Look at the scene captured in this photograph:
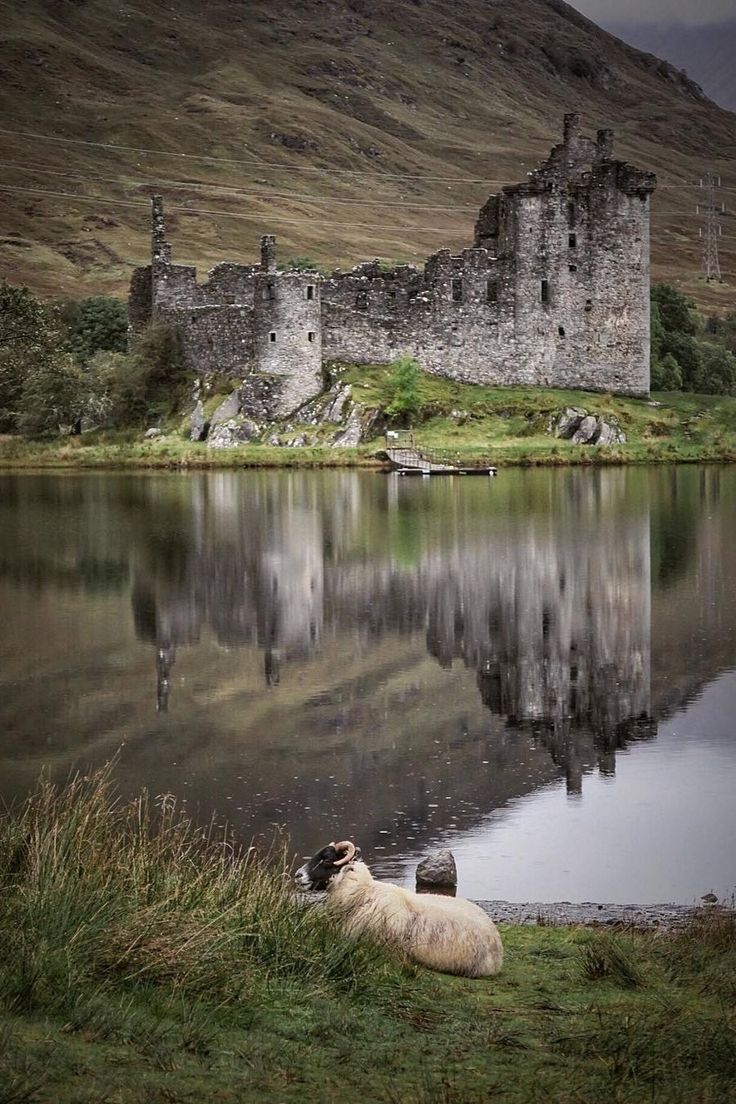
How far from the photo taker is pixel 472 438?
54.4m

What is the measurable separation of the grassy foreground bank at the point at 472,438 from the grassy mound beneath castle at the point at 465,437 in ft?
0.12

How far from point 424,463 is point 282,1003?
146ft

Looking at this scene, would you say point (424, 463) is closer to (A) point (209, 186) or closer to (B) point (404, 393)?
(B) point (404, 393)

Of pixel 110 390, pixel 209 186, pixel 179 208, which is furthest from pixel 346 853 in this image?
pixel 209 186

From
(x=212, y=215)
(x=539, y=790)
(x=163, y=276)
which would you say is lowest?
(x=539, y=790)

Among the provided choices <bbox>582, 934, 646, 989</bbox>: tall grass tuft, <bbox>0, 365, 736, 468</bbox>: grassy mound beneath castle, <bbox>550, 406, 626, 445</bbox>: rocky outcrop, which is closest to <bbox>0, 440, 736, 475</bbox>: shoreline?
<bbox>0, 365, 736, 468</bbox>: grassy mound beneath castle

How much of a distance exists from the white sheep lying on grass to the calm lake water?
6.07ft

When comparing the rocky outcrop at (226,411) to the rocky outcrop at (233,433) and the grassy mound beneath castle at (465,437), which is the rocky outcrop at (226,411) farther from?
the grassy mound beneath castle at (465,437)

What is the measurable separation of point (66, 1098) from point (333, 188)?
603 ft

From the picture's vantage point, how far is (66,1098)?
536 cm

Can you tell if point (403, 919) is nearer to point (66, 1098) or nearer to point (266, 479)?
point (66, 1098)

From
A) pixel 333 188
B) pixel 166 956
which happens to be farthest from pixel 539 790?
pixel 333 188

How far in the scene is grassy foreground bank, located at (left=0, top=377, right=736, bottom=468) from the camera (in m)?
52.8

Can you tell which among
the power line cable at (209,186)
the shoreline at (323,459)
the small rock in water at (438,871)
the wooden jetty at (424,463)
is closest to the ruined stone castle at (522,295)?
the shoreline at (323,459)
